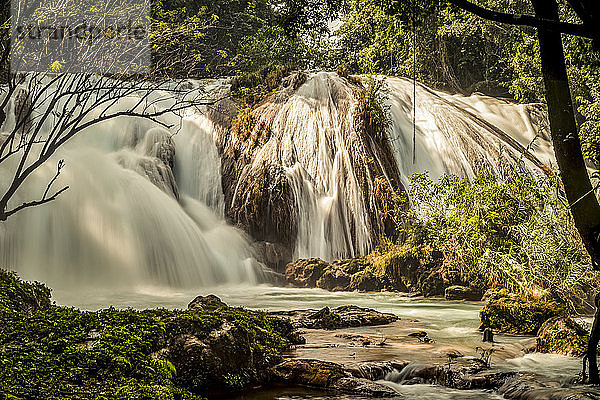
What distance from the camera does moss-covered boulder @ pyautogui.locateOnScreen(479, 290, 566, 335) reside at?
836 cm

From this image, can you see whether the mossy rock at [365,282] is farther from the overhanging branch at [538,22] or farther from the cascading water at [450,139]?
the overhanging branch at [538,22]

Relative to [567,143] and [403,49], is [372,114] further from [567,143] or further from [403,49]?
[567,143]

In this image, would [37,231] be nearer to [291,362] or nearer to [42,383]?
[291,362]

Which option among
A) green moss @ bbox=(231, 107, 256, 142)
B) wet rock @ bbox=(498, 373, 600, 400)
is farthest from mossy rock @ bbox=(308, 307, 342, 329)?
green moss @ bbox=(231, 107, 256, 142)

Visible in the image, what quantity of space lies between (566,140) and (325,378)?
3059mm

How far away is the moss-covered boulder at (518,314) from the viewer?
27.4 feet

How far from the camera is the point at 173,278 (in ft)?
46.3

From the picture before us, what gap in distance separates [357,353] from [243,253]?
35.0 ft

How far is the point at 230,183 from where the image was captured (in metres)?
18.6

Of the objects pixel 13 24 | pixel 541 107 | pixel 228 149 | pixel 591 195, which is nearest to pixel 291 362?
pixel 591 195

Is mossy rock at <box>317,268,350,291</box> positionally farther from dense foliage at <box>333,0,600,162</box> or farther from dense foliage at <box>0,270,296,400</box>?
dense foliage at <box>333,0,600,162</box>

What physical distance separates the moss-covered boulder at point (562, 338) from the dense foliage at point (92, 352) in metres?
3.79

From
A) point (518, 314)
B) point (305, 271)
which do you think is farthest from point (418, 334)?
point (305, 271)

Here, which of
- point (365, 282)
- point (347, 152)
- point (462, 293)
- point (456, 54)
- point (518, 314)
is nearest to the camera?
point (518, 314)
